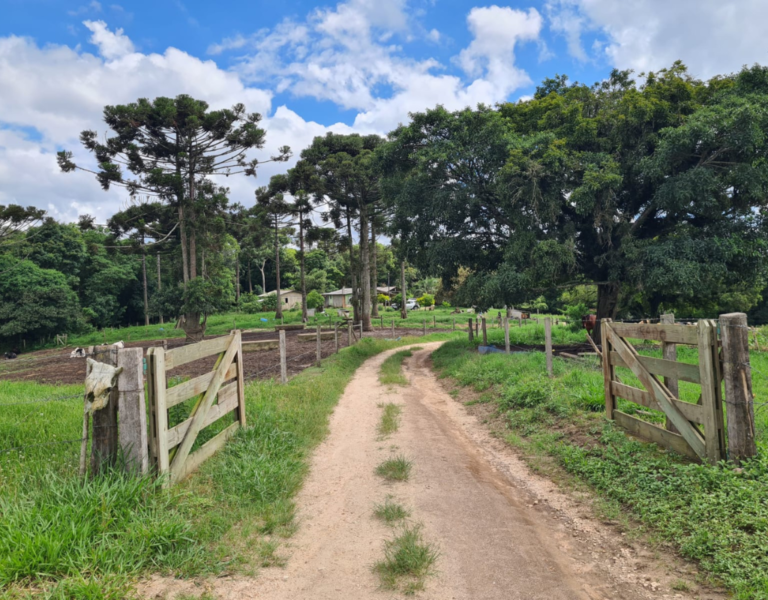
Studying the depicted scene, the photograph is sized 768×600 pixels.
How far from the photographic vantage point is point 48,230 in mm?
45531

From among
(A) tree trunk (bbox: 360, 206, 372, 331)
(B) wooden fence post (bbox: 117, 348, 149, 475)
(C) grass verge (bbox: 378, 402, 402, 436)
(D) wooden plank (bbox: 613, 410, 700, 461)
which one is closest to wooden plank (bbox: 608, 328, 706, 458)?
(D) wooden plank (bbox: 613, 410, 700, 461)

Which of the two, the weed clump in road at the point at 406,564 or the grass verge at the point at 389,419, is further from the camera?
the grass verge at the point at 389,419

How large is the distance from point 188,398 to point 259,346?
19.0 m

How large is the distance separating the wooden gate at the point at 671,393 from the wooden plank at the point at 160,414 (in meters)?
5.17

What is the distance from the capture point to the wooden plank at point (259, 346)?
23047 millimetres

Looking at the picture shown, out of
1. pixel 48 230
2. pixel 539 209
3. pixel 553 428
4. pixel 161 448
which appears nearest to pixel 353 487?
pixel 161 448

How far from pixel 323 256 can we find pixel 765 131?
64.5m

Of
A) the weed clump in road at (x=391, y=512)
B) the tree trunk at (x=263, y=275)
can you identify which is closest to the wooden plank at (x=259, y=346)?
the weed clump in road at (x=391, y=512)

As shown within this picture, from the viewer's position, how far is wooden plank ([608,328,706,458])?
4.64 meters

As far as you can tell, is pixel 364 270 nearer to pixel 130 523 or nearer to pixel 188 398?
pixel 188 398

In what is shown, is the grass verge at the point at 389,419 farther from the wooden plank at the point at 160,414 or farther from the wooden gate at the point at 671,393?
the wooden plank at the point at 160,414

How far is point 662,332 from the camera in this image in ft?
17.5

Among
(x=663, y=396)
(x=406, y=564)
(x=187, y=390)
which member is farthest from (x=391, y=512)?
(x=663, y=396)

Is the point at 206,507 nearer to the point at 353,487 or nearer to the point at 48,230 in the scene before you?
the point at 353,487
